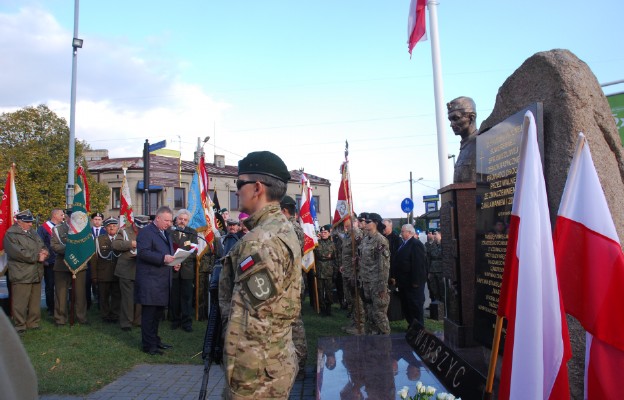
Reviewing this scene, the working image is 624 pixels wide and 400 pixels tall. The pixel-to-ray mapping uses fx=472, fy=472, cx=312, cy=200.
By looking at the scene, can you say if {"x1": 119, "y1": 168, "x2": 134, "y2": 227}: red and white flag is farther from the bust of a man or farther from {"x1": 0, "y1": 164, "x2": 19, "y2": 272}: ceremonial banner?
the bust of a man

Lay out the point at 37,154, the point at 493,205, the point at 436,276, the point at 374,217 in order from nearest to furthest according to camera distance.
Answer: the point at 493,205, the point at 374,217, the point at 436,276, the point at 37,154

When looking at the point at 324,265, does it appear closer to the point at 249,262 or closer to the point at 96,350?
the point at 96,350

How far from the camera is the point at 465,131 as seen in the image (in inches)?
204

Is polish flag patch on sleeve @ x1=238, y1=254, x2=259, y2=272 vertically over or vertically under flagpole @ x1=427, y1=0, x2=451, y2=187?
under

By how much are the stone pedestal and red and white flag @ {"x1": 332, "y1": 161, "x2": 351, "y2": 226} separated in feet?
13.3

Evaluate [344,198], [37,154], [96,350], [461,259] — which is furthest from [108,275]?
[37,154]

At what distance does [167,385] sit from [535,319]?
189 inches

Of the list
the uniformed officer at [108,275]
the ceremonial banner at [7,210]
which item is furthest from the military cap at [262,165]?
the ceremonial banner at [7,210]

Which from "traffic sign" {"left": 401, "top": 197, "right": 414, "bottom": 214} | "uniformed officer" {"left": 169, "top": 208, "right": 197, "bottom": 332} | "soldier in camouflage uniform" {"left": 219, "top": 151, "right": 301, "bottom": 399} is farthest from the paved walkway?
"traffic sign" {"left": 401, "top": 197, "right": 414, "bottom": 214}

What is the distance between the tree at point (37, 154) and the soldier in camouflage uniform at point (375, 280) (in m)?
28.3

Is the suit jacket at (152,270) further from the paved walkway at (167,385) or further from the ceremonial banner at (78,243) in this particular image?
the ceremonial banner at (78,243)

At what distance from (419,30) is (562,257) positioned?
319 inches

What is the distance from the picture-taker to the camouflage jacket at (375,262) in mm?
7703

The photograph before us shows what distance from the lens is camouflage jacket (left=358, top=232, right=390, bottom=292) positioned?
7.70 m
